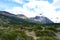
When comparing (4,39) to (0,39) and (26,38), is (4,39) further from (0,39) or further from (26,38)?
(26,38)

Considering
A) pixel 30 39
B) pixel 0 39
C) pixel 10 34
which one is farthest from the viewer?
pixel 30 39

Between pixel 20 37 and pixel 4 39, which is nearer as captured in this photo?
pixel 4 39

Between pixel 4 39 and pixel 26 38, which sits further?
pixel 26 38

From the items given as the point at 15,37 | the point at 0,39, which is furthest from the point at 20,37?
the point at 0,39

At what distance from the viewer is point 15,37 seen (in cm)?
3484

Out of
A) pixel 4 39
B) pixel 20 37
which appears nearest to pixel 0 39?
pixel 4 39

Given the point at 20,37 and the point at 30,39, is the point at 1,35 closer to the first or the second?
the point at 20,37

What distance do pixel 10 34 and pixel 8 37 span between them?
4.40ft

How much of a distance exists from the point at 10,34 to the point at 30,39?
4.03m

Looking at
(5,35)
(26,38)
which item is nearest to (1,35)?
(5,35)

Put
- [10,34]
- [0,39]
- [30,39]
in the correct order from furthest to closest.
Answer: [30,39]
[10,34]
[0,39]

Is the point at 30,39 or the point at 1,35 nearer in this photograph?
the point at 1,35

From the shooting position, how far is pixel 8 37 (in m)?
34.1

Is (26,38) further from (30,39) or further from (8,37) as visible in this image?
(8,37)
